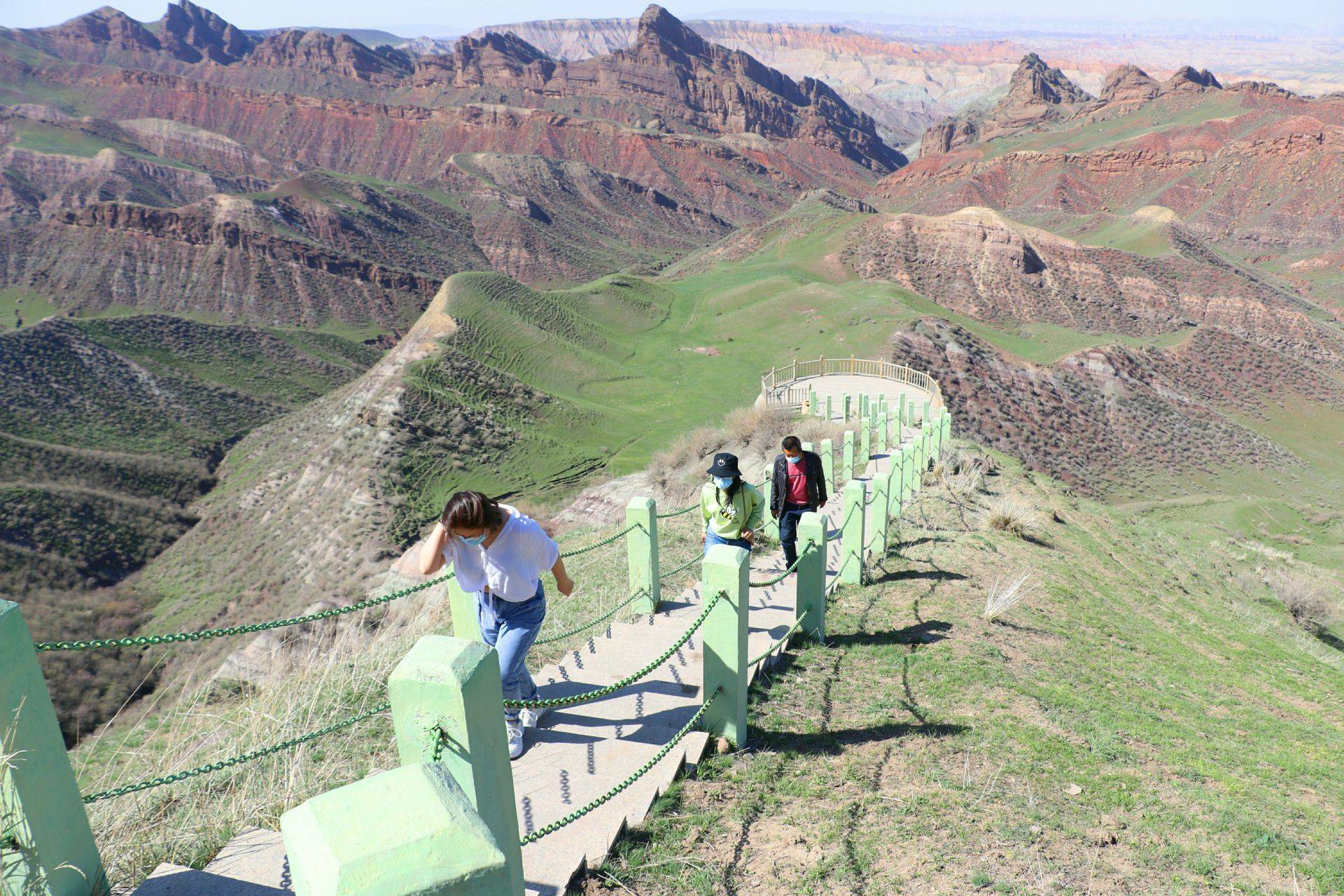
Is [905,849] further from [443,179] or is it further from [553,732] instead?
[443,179]

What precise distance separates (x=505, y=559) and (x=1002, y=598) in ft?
16.6

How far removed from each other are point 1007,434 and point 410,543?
70.1ft

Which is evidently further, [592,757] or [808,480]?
[808,480]

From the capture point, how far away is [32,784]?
2.34 m

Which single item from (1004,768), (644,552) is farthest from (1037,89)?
(1004,768)

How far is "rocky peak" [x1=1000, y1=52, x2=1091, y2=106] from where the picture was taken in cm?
13000

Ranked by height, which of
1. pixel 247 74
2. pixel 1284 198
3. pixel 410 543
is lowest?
pixel 410 543

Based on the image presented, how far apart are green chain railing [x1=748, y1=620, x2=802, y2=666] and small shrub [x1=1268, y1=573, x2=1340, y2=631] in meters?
11.5

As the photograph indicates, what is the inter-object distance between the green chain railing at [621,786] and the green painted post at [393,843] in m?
1.22

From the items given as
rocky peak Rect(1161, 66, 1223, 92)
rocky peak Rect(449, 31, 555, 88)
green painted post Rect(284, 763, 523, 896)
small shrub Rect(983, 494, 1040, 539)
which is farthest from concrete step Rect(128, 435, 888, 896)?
rocky peak Rect(449, 31, 555, 88)

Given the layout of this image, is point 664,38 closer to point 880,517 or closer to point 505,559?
point 880,517

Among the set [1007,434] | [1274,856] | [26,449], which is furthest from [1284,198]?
[26,449]

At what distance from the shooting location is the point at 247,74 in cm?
17550

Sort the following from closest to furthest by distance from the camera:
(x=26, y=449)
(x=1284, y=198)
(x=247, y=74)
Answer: (x=26, y=449) → (x=1284, y=198) → (x=247, y=74)
